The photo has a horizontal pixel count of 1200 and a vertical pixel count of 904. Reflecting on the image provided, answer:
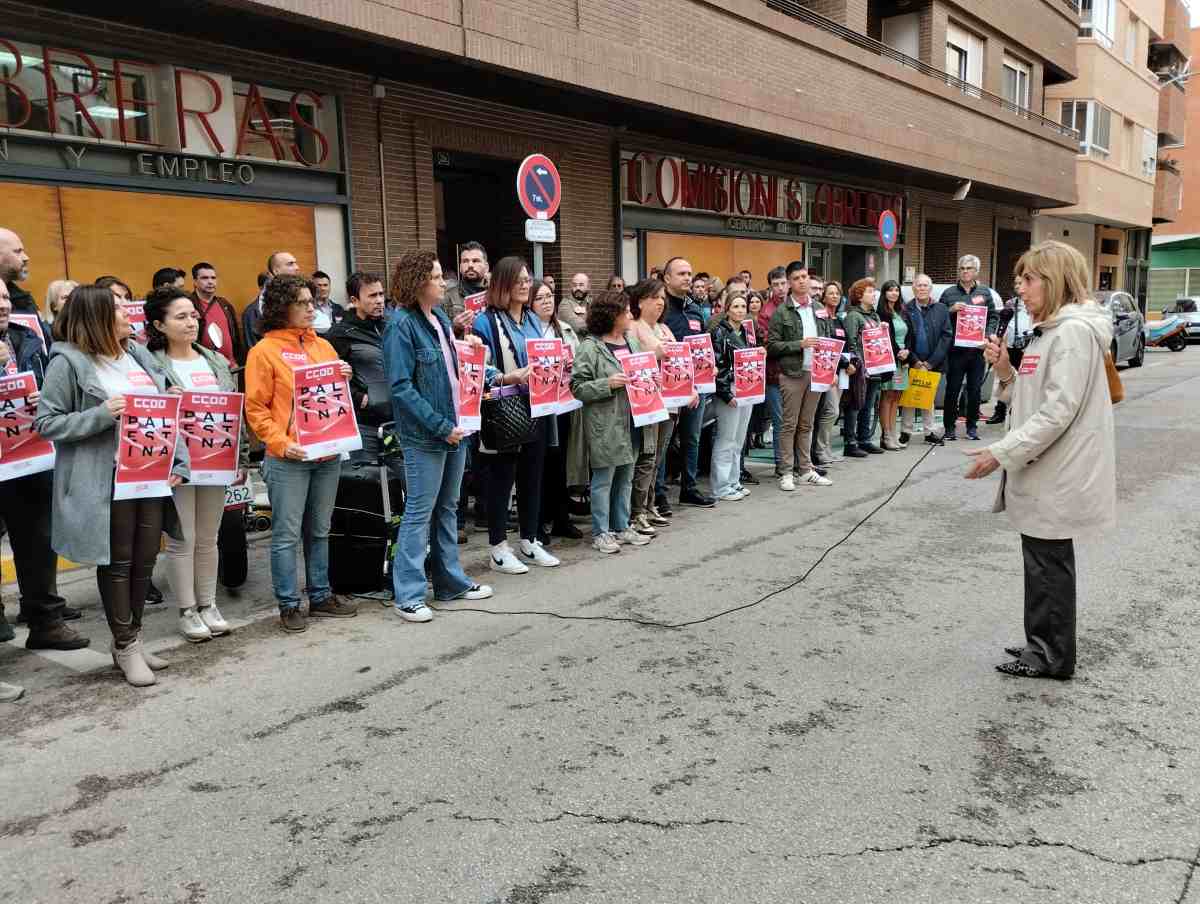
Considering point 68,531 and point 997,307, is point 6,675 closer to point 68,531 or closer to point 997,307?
point 68,531

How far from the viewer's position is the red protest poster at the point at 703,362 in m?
8.38

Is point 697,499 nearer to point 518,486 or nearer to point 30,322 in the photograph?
point 518,486

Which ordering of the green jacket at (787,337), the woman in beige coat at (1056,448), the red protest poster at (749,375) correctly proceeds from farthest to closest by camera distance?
the green jacket at (787,337) → the red protest poster at (749,375) → the woman in beige coat at (1056,448)

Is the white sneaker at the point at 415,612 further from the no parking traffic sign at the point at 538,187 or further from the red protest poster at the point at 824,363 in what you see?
the red protest poster at the point at 824,363

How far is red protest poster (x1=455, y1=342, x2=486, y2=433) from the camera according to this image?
588 cm

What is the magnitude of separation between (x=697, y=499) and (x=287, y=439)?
432 cm

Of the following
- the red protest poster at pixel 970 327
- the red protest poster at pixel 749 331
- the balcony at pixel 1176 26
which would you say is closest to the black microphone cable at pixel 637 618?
the red protest poster at pixel 749 331

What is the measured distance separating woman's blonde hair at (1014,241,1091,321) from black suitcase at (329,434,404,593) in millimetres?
3836

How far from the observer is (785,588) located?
19.9 ft

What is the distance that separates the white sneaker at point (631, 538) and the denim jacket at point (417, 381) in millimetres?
2123

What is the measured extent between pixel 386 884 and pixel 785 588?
3.61m

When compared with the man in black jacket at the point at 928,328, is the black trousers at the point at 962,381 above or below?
below

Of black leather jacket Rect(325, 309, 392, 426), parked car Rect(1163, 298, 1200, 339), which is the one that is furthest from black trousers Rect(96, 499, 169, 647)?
parked car Rect(1163, 298, 1200, 339)

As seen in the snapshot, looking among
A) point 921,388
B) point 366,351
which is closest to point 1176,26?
Result: point 921,388
